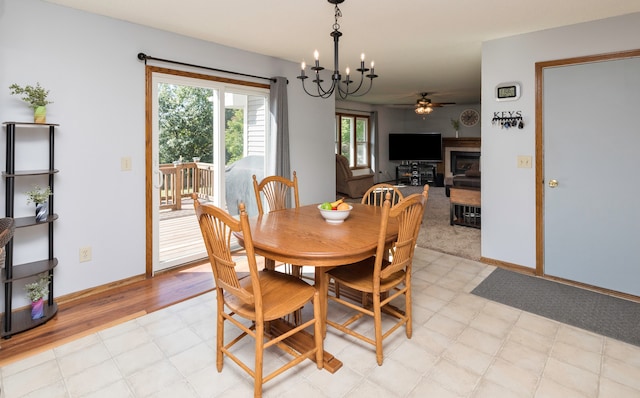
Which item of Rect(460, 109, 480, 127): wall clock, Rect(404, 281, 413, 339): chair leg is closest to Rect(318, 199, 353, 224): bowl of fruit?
Rect(404, 281, 413, 339): chair leg

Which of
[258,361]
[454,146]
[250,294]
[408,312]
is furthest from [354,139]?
[258,361]

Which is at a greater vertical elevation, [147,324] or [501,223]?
[501,223]

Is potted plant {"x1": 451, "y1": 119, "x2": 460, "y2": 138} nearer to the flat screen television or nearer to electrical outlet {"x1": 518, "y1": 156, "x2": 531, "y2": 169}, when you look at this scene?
the flat screen television

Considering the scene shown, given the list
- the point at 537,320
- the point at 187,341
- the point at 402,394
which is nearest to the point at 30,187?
the point at 187,341

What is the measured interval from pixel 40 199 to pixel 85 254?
26.4 inches

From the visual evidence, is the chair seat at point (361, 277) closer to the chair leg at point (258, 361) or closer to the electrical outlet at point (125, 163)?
the chair leg at point (258, 361)

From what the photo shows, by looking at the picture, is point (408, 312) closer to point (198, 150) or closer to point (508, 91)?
point (508, 91)

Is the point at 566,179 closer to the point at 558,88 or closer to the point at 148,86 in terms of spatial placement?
the point at 558,88

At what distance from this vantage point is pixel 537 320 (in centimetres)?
259

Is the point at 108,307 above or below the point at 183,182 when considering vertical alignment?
below

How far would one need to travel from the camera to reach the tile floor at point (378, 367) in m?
1.85

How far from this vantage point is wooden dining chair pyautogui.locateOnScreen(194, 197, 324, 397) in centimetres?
168

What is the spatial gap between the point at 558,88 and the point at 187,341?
3.70 m

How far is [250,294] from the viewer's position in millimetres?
1776
